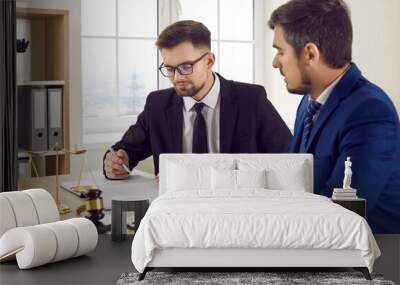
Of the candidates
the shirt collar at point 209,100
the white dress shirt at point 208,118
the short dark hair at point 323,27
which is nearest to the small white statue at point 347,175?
the short dark hair at point 323,27

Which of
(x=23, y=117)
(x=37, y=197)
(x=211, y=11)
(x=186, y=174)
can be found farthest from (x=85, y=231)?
(x=211, y=11)

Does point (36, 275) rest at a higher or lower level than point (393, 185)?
lower

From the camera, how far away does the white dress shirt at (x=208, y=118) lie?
21.1 feet

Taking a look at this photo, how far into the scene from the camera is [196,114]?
6465mm

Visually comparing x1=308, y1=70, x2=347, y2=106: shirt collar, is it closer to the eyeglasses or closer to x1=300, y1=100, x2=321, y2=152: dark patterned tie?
x1=300, y1=100, x2=321, y2=152: dark patterned tie

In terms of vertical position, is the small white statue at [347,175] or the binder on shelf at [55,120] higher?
the binder on shelf at [55,120]

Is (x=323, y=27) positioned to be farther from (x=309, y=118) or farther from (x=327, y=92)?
(x=309, y=118)

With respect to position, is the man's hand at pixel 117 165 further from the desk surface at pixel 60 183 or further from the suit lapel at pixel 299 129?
the suit lapel at pixel 299 129

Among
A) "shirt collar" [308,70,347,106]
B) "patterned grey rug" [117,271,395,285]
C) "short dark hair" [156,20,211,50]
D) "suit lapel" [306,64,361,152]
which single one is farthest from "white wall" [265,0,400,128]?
"patterned grey rug" [117,271,395,285]

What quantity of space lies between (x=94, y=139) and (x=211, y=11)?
1.57 meters

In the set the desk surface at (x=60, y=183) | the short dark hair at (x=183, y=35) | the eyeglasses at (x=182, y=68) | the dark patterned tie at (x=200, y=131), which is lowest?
the desk surface at (x=60, y=183)

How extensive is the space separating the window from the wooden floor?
121 cm

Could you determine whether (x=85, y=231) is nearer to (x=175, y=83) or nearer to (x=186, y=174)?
(x=186, y=174)

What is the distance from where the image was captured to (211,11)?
6.60m
